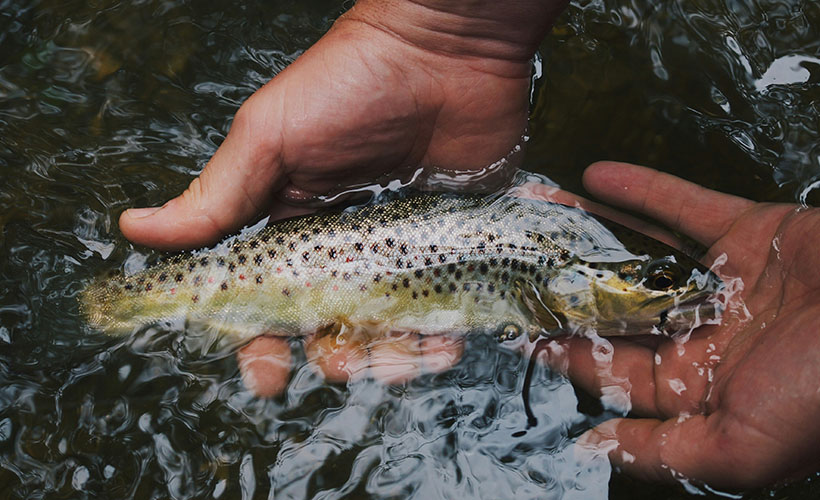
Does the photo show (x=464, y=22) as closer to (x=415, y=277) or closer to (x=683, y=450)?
(x=415, y=277)

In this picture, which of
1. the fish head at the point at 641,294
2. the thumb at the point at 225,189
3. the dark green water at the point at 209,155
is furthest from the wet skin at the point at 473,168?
the dark green water at the point at 209,155

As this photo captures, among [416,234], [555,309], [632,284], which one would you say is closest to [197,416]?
Result: [416,234]

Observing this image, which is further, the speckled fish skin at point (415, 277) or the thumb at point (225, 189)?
the speckled fish skin at point (415, 277)

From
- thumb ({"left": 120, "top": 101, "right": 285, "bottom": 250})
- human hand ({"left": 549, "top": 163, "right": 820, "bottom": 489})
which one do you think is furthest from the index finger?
thumb ({"left": 120, "top": 101, "right": 285, "bottom": 250})

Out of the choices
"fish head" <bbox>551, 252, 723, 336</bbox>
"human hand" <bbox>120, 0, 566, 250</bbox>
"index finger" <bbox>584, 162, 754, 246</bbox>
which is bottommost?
"fish head" <bbox>551, 252, 723, 336</bbox>

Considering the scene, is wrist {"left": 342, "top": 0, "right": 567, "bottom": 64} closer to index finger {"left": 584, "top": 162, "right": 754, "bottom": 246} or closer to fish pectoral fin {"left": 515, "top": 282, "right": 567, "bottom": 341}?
index finger {"left": 584, "top": 162, "right": 754, "bottom": 246}

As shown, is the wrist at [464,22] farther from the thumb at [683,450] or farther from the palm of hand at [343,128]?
the thumb at [683,450]

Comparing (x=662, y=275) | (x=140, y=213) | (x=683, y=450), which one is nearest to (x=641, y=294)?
(x=662, y=275)
